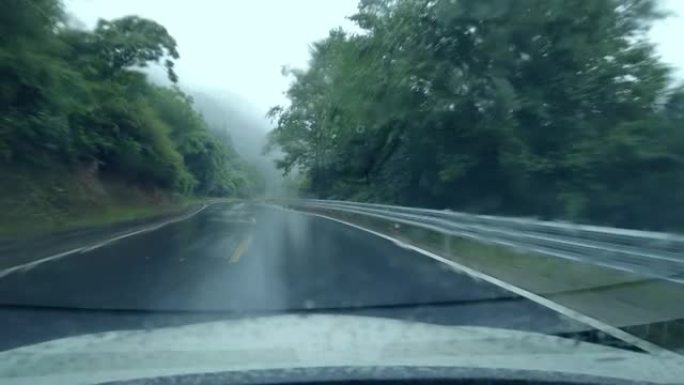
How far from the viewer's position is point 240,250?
55.4 ft

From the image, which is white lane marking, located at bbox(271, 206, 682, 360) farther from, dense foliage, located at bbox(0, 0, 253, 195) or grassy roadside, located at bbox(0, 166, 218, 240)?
dense foliage, located at bbox(0, 0, 253, 195)

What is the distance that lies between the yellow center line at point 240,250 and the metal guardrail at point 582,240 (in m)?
4.31

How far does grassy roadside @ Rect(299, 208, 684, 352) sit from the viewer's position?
24.7 feet

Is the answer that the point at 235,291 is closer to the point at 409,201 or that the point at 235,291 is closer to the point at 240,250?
the point at 240,250

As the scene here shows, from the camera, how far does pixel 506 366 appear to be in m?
3.84

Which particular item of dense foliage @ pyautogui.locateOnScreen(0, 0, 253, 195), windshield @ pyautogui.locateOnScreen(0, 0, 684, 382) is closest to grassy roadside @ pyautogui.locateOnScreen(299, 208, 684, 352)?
windshield @ pyautogui.locateOnScreen(0, 0, 684, 382)

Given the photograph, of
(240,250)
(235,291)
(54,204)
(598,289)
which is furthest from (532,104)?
(54,204)

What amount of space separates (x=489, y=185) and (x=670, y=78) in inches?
256

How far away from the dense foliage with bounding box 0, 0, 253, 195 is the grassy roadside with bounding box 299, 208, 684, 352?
13.9 metres

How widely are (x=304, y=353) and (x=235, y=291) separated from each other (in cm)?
673

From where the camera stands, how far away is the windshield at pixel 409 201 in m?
7.86

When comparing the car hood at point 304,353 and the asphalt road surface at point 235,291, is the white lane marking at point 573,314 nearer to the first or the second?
the asphalt road surface at point 235,291

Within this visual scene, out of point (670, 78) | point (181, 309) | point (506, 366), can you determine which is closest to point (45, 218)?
point (181, 309)

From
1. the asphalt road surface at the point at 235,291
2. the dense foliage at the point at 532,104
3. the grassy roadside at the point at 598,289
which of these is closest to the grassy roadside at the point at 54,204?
the asphalt road surface at the point at 235,291
